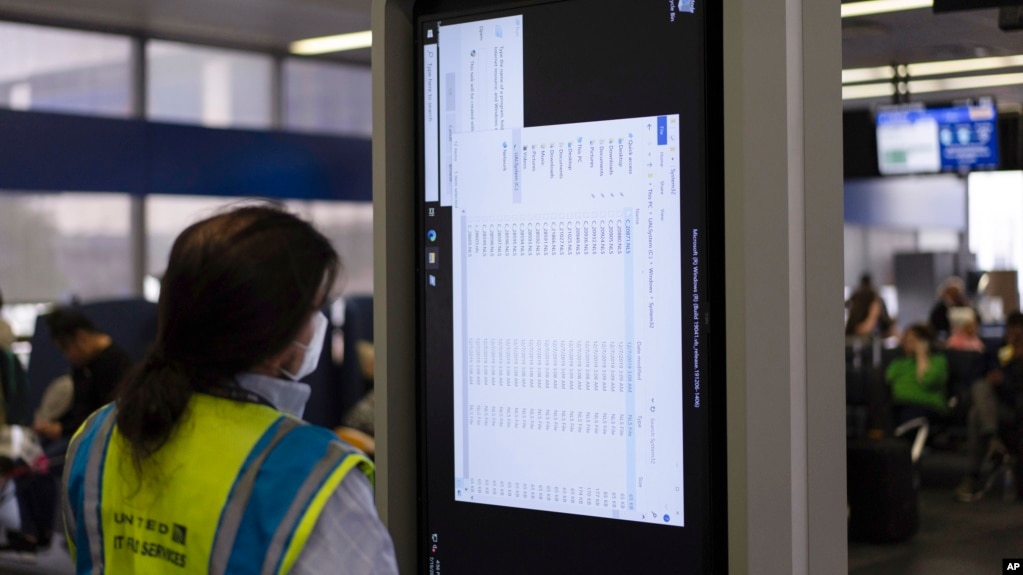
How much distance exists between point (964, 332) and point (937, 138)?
1.91 meters

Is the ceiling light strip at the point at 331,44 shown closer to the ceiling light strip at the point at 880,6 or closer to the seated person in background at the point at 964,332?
the ceiling light strip at the point at 880,6

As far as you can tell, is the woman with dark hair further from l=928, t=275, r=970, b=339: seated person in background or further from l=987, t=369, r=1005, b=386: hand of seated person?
l=928, t=275, r=970, b=339: seated person in background

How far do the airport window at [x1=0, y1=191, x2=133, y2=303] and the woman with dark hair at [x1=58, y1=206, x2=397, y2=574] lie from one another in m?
7.39

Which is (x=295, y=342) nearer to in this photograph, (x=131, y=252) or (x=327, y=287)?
(x=327, y=287)

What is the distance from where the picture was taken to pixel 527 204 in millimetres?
1714

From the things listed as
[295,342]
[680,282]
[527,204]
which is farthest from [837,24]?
[295,342]

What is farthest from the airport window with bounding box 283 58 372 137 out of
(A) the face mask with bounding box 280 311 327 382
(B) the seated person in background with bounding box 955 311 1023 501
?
(A) the face mask with bounding box 280 311 327 382

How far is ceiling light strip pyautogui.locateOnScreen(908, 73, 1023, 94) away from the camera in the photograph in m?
9.18

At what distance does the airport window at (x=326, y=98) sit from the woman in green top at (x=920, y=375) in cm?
544

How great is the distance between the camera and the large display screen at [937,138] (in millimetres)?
8547

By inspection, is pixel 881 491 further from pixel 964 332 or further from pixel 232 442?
pixel 232 442

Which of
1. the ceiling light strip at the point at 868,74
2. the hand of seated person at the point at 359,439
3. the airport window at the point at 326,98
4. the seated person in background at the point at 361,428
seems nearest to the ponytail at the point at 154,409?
the seated person in background at the point at 361,428

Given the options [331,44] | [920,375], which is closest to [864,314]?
[920,375]

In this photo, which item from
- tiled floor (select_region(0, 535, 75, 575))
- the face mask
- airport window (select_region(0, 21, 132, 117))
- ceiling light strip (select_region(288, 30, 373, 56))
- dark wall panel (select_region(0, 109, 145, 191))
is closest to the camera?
the face mask
